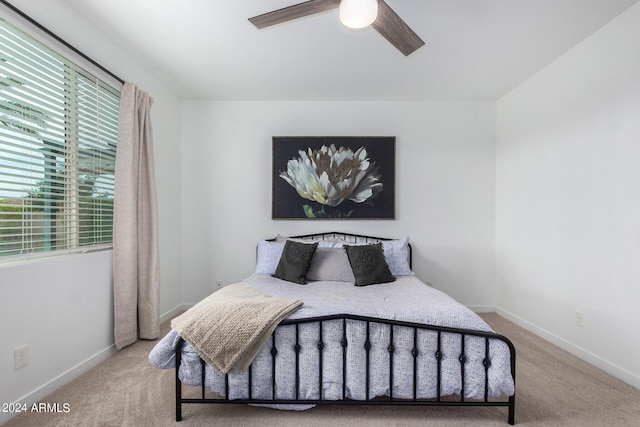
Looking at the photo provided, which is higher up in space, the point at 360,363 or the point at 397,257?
the point at 397,257

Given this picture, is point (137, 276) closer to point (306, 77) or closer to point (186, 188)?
point (186, 188)

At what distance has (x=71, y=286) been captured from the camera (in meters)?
2.07

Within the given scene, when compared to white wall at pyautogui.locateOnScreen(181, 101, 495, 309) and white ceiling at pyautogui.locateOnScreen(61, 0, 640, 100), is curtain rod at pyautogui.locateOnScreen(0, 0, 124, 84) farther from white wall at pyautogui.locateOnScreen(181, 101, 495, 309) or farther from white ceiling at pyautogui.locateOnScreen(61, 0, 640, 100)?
white wall at pyautogui.locateOnScreen(181, 101, 495, 309)

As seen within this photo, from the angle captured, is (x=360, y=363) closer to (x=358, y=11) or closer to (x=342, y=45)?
(x=358, y=11)

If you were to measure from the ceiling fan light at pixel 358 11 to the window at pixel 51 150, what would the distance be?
1.88 meters

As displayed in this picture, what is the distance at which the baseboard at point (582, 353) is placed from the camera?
2078mm

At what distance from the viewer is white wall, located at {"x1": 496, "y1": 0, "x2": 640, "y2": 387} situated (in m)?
2.11

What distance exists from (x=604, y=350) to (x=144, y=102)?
425 cm

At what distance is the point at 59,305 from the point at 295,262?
1.69 metres

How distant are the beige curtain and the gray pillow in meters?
1.44

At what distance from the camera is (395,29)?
175 centimetres

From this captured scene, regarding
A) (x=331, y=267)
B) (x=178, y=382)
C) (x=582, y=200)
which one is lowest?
(x=178, y=382)

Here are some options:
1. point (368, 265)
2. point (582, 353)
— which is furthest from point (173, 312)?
point (582, 353)

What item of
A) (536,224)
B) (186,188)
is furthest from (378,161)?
(186,188)
